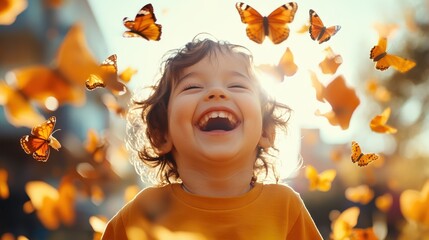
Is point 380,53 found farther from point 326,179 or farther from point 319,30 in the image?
point 326,179

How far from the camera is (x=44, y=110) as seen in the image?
11914mm

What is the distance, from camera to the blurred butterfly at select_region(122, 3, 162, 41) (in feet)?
11.0

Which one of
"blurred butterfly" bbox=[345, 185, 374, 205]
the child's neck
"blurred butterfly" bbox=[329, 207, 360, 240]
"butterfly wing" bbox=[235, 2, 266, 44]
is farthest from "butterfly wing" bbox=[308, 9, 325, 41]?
"blurred butterfly" bbox=[345, 185, 374, 205]

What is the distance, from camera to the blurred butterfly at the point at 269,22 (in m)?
3.44

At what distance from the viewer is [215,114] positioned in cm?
293

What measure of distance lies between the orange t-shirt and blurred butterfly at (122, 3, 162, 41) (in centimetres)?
78

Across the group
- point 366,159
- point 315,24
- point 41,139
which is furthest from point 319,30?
point 41,139

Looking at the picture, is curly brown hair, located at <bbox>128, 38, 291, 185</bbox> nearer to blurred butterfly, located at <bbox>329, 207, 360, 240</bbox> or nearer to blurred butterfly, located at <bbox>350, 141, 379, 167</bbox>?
blurred butterfly, located at <bbox>350, 141, 379, 167</bbox>

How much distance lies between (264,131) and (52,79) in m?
3.71

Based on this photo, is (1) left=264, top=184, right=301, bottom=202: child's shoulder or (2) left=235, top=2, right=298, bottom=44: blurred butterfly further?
(2) left=235, top=2, right=298, bottom=44: blurred butterfly

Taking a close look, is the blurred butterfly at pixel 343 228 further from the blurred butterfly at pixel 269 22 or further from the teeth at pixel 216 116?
the teeth at pixel 216 116

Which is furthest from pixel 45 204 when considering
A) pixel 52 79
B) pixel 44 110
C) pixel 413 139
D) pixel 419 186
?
pixel 413 139

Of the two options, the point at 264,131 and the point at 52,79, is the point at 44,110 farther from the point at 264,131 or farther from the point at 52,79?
the point at 264,131

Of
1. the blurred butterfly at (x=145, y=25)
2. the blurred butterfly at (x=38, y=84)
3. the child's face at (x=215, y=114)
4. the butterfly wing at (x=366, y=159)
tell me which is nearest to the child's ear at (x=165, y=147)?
the child's face at (x=215, y=114)
